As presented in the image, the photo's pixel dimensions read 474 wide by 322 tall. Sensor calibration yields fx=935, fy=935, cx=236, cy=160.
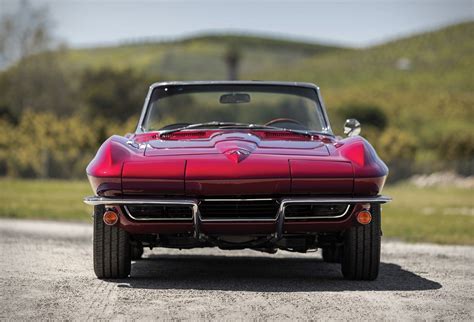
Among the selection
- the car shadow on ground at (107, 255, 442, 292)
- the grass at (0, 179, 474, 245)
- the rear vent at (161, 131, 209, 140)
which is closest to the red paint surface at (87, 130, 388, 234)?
the car shadow on ground at (107, 255, 442, 292)

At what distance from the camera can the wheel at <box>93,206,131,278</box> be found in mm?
6734

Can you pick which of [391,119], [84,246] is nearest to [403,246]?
[84,246]

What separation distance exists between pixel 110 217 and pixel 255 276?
1.40 metres

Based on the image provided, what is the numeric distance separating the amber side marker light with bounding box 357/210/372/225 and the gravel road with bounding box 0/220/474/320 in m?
0.45

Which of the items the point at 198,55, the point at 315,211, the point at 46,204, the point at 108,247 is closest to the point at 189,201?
the point at 108,247

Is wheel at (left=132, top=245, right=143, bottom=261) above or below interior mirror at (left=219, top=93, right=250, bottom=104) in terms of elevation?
below

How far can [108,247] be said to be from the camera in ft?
22.2

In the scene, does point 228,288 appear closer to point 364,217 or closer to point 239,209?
point 239,209

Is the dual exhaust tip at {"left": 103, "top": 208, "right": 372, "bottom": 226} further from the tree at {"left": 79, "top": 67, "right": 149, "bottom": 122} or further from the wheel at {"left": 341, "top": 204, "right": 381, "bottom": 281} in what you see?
the tree at {"left": 79, "top": 67, "right": 149, "bottom": 122}

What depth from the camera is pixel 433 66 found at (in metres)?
121

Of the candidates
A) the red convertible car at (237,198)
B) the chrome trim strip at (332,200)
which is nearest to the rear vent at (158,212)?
the red convertible car at (237,198)

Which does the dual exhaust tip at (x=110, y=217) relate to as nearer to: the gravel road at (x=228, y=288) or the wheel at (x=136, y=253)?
the gravel road at (x=228, y=288)

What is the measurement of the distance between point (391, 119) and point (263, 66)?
165 ft

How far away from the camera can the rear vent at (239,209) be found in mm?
6527
